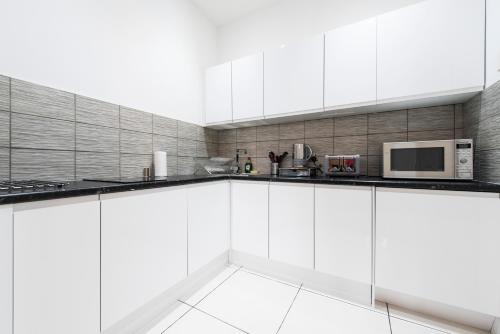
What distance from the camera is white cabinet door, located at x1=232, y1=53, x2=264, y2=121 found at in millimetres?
2092

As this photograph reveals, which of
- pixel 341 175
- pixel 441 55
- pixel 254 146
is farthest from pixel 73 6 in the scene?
pixel 441 55

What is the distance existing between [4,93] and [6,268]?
935 millimetres

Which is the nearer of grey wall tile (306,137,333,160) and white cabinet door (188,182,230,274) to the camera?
white cabinet door (188,182,230,274)

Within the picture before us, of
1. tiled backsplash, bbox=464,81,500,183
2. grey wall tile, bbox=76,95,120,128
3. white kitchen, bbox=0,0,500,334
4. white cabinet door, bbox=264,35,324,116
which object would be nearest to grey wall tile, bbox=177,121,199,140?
white kitchen, bbox=0,0,500,334

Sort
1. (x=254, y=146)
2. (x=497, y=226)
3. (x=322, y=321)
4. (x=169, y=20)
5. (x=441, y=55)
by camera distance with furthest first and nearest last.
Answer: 1. (x=254, y=146)
2. (x=169, y=20)
3. (x=441, y=55)
4. (x=322, y=321)
5. (x=497, y=226)

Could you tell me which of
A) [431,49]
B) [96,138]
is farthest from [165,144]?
[431,49]

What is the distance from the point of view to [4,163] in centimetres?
107

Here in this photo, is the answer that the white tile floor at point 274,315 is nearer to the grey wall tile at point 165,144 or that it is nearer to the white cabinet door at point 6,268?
the white cabinet door at point 6,268

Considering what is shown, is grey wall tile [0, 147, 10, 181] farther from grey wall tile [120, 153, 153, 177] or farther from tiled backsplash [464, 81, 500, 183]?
tiled backsplash [464, 81, 500, 183]

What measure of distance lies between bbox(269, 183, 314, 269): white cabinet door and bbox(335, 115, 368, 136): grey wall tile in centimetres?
78

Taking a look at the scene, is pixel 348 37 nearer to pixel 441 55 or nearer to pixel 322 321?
pixel 441 55

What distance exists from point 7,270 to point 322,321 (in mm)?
1516

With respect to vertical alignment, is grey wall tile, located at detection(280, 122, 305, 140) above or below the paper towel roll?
above

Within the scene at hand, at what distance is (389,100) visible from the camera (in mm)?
1566
